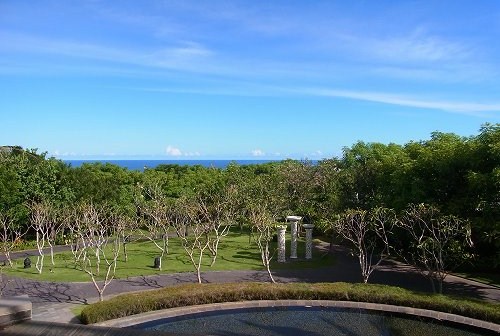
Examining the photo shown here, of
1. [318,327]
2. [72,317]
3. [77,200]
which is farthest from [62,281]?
[77,200]

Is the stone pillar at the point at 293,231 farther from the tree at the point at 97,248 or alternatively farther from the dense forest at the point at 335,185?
the tree at the point at 97,248

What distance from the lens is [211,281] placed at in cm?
2548

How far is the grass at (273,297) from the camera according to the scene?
18.2 m

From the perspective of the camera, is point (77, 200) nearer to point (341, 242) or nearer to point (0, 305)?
point (341, 242)

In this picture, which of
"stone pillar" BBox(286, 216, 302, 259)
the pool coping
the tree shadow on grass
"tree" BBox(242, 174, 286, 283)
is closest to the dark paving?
the pool coping

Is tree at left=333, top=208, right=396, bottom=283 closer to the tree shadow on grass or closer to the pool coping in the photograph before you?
the pool coping

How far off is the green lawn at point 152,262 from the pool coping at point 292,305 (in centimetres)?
821

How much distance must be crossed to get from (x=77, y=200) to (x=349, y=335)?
99.7ft

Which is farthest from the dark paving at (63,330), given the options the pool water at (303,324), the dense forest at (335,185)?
the dense forest at (335,185)

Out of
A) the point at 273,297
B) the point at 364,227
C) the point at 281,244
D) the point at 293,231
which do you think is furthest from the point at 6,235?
the point at 364,227

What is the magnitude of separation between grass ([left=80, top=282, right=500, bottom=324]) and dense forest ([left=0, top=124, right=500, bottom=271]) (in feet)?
15.0

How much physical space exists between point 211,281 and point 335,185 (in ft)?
59.2

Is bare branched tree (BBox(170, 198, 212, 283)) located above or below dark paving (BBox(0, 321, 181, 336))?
below

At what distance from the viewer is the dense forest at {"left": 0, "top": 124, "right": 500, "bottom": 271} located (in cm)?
2472
